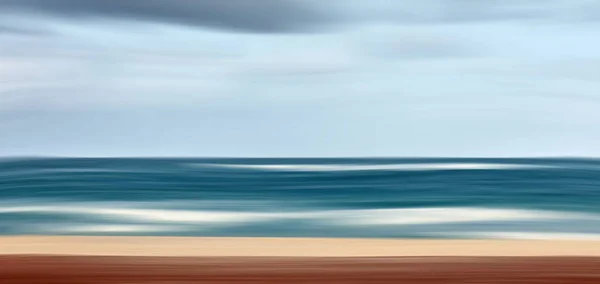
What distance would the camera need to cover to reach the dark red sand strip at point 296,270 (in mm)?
3926

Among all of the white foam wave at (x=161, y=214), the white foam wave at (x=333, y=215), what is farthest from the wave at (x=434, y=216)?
the white foam wave at (x=161, y=214)

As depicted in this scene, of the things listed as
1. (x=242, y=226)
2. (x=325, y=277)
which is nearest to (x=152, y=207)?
(x=242, y=226)

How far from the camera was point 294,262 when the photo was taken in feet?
14.3

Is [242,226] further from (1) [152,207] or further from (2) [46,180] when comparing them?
(2) [46,180]

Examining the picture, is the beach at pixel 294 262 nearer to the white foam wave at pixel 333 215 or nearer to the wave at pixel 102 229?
the wave at pixel 102 229

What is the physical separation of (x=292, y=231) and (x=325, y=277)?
493cm

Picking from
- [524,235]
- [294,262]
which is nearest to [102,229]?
[524,235]

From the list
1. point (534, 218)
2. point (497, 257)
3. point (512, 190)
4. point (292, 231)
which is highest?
point (512, 190)

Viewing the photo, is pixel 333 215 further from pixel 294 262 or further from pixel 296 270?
pixel 296 270

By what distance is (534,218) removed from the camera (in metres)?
10.7

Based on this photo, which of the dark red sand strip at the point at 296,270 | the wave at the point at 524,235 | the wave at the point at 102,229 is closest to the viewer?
the dark red sand strip at the point at 296,270

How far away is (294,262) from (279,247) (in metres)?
0.72

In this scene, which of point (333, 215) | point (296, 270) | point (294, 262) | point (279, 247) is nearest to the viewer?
point (296, 270)

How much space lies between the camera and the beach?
3961 mm
